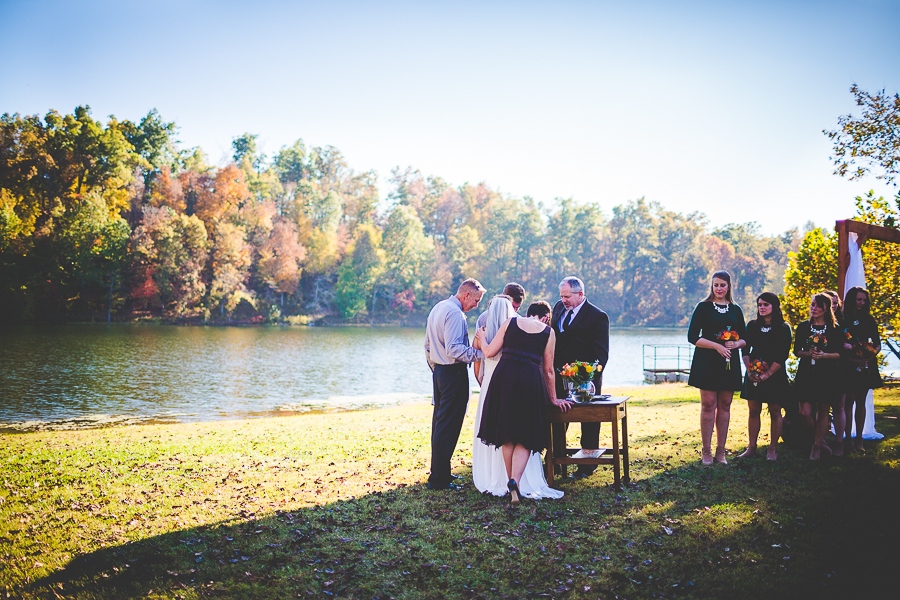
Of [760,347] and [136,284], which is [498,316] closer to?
[760,347]

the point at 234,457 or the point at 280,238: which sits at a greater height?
the point at 280,238

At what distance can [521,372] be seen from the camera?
6.07 meters

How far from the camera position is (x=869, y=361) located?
26.9ft

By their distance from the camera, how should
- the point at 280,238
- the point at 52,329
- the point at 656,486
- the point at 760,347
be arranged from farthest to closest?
1. the point at 280,238
2. the point at 52,329
3. the point at 760,347
4. the point at 656,486

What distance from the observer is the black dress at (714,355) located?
7.13 metres

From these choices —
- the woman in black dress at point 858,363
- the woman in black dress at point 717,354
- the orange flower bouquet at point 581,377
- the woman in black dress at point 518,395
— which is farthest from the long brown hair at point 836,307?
the woman in black dress at point 518,395

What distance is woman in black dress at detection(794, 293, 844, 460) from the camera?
25.0 feet

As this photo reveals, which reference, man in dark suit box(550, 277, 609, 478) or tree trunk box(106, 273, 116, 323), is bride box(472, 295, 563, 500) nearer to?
man in dark suit box(550, 277, 609, 478)

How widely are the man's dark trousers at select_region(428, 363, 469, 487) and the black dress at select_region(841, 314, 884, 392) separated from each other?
5.36 meters

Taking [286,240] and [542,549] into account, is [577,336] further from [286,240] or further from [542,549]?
[286,240]

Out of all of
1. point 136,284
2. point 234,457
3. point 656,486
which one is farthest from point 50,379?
point 136,284

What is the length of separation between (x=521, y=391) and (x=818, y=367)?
448 centimetres

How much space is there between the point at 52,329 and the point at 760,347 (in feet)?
158

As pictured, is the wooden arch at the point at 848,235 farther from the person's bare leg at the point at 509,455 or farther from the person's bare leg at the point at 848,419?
the person's bare leg at the point at 509,455
